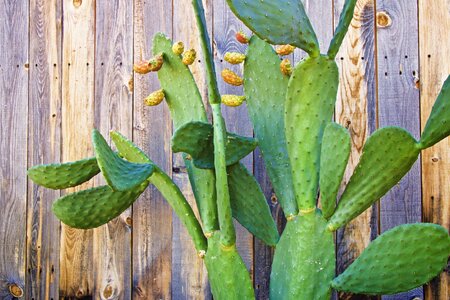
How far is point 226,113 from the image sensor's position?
94.3 inches

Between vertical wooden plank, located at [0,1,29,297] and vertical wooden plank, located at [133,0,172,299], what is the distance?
410 millimetres

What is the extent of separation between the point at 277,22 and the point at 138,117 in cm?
84

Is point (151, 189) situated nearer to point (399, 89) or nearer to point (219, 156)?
point (219, 156)

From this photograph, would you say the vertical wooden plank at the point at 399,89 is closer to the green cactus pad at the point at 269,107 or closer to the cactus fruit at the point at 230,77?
the green cactus pad at the point at 269,107

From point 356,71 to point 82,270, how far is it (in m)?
1.14

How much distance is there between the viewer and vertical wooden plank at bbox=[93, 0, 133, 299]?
7.88 feet

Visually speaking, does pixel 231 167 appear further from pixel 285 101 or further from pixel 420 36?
pixel 420 36

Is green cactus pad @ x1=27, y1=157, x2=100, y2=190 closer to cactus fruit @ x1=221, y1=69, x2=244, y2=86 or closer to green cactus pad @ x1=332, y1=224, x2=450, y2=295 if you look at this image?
cactus fruit @ x1=221, y1=69, x2=244, y2=86

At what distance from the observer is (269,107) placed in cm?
205

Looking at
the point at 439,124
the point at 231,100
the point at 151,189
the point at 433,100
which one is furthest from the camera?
the point at 151,189

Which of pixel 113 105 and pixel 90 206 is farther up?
pixel 113 105

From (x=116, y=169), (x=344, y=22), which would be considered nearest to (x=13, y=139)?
(x=116, y=169)

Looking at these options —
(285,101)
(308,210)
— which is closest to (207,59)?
(285,101)

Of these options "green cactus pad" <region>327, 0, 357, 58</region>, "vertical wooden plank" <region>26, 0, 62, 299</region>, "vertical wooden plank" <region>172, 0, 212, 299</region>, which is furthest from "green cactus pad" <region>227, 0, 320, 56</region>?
"vertical wooden plank" <region>26, 0, 62, 299</region>
